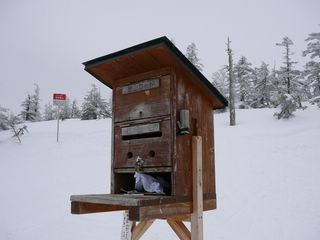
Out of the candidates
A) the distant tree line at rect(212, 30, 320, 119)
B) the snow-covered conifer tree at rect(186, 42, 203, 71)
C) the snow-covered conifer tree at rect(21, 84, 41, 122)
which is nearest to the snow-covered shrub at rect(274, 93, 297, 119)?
the distant tree line at rect(212, 30, 320, 119)

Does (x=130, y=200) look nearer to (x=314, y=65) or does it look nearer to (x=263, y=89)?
(x=314, y=65)

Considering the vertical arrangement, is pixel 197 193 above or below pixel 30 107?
below

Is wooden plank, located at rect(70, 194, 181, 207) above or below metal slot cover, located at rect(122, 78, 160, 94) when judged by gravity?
below

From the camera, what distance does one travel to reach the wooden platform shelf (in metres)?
3.13

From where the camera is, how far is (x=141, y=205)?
10.2 ft

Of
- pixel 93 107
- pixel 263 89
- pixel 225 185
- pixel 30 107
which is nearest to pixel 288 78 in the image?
Result: pixel 263 89

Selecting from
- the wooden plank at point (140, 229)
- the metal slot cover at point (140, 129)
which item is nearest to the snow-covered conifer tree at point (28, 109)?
the wooden plank at point (140, 229)

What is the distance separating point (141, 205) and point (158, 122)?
3.76ft

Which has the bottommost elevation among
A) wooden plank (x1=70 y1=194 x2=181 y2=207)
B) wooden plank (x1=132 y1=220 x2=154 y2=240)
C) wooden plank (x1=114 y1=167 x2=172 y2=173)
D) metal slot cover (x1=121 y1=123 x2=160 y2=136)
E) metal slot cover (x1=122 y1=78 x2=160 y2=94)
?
wooden plank (x1=132 y1=220 x2=154 y2=240)

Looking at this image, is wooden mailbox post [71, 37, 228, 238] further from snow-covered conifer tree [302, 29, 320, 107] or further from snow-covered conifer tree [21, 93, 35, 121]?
snow-covered conifer tree [21, 93, 35, 121]

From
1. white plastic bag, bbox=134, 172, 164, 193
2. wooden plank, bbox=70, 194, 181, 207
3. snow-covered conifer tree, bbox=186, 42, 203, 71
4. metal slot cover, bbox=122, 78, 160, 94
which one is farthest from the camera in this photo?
snow-covered conifer tree, bbox=186, 42, 203, 71

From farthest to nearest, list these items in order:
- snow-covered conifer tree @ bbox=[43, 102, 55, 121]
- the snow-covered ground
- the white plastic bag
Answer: snow-covered conifer tree @ bbox=[43, 102, 55, 121] → the snow-covered ground → the white plastic bag

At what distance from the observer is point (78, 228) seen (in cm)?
1084

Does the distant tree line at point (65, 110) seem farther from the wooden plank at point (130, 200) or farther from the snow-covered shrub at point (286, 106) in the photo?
the wooden plank at point (130, 200)
